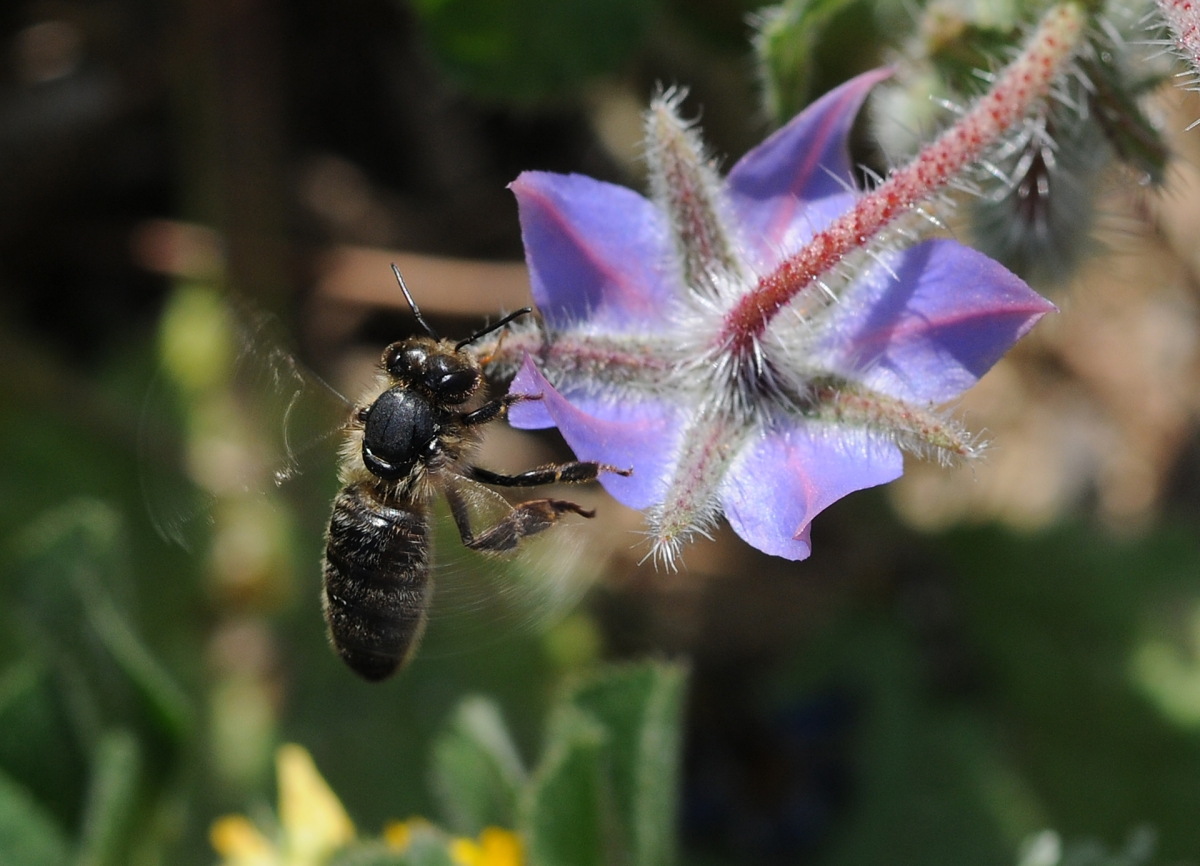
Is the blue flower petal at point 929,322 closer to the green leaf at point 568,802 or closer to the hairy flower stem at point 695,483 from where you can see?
the hairy flower stem at point 695,483

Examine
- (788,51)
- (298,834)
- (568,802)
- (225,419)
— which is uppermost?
(788,51)

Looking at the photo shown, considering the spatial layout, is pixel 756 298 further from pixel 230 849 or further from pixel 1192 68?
pixel 230 849

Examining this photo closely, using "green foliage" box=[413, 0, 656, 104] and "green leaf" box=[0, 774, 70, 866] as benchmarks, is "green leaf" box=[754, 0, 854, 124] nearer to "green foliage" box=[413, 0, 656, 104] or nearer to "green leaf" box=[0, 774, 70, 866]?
"green foliage" box=[413, 0, 656, 104]

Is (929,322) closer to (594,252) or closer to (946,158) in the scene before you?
(946,158)

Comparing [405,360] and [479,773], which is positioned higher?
[405,360]

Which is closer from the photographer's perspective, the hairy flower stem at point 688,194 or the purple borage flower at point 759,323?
the purple borage flower at point 759,323

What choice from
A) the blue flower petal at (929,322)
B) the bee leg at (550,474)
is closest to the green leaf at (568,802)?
the bee leg at (550,474)

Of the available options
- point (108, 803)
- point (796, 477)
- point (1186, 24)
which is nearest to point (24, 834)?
point (108, 803)
